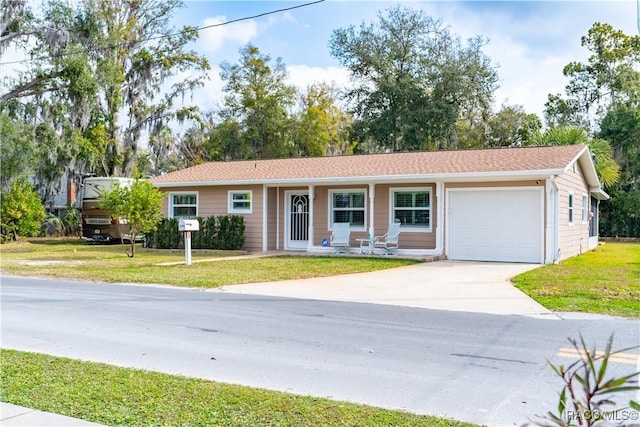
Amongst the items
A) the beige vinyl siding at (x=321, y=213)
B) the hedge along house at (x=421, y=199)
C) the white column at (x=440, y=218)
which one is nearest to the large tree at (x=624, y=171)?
the hedge along house at (x=421, y=199)

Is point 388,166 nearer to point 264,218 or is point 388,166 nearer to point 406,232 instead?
point 406,232

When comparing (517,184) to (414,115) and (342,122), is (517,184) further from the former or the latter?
(342,122)

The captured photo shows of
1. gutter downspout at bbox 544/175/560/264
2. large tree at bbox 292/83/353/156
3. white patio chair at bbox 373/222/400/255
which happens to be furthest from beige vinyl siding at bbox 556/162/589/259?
large tree at bbox 292/83/353/156

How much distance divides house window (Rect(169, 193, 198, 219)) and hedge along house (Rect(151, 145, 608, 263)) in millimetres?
38

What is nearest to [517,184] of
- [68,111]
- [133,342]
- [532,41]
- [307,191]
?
[532,41]

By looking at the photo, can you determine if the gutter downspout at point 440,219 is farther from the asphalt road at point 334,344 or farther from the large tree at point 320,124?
the large tree at point 320,124

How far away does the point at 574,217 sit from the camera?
18266 mm

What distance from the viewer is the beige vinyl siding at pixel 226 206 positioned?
19484 mm

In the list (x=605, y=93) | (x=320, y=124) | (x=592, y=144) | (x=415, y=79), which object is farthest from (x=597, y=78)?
(x=320, y=124)

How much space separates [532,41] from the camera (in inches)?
538

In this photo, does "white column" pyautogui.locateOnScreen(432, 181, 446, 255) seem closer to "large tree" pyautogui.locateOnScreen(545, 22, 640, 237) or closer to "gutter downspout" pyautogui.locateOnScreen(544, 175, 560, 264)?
"gutter downspout" pyautogui.locateOnScreen(544, 175, 560, 264)

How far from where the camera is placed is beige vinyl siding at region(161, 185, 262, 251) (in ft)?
63.9

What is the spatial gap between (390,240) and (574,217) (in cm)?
626

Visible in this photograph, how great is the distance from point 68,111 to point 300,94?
659 inches
